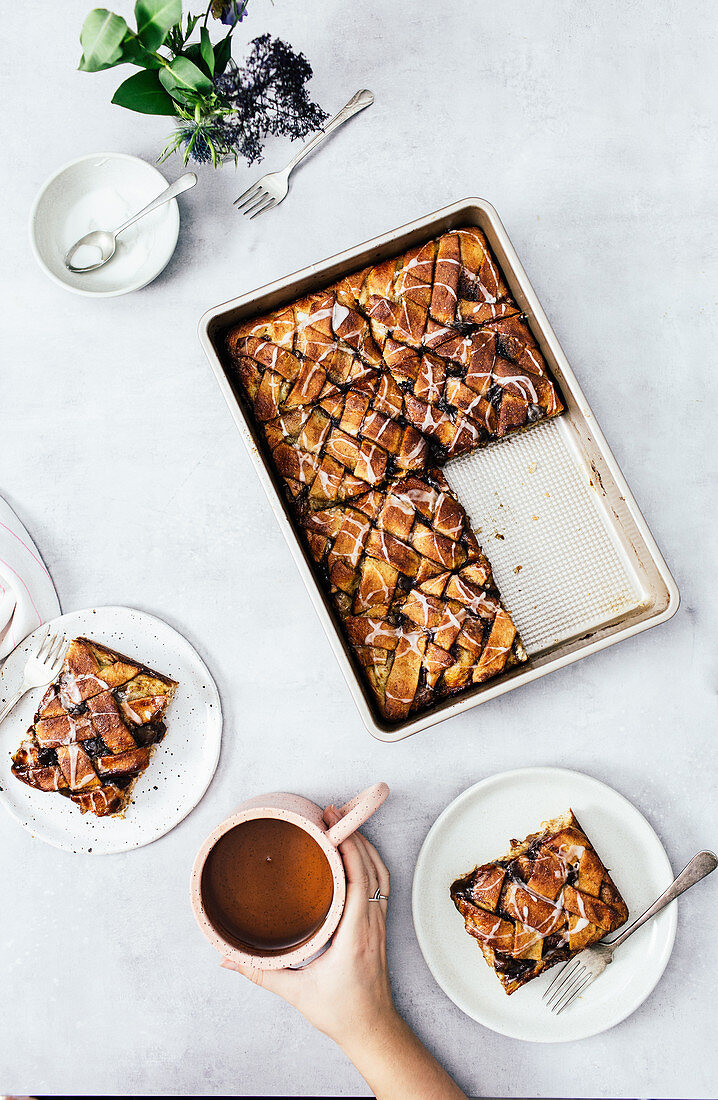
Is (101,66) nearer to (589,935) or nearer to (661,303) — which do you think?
(661,303)

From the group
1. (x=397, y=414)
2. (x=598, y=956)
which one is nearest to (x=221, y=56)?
(x=397, y=414)

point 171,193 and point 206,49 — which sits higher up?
point 206,49

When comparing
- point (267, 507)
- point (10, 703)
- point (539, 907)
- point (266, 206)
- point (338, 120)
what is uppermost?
point (338, 120)

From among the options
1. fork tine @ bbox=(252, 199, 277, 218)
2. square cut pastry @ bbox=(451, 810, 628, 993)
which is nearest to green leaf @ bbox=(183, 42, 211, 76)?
fork tine @ bbox=(252, 199, 277, 218)

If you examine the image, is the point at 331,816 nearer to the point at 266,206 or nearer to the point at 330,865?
the point at 330,865

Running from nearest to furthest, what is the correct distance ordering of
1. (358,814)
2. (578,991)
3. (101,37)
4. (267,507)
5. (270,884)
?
(101,37) → (358,814) → (270,884) → (578,991) → (267,507)

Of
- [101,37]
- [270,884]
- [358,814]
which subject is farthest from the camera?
[270,884]

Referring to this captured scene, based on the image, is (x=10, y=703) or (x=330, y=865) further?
(x=10, y=703)
